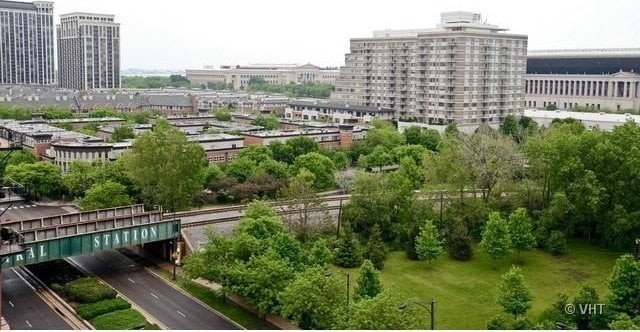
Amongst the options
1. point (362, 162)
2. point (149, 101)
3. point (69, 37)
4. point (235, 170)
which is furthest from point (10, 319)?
point (69, 37)

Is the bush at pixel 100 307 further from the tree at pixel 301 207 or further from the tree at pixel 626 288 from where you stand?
the tree at pixel 626 288

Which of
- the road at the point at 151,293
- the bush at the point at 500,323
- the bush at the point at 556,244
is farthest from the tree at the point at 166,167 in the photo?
the bush at the point at 500,323

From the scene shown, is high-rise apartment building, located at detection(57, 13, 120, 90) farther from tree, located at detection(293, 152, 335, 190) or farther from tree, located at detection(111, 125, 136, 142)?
tree, located at detection(293, 152, 335, 190)

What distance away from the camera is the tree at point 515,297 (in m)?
27.1

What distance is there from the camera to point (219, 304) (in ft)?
101

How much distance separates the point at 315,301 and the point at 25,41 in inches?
5676

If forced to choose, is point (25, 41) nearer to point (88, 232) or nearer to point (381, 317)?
point (88, 232)

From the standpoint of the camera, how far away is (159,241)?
37.6 metres

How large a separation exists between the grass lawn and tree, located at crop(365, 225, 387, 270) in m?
0.48

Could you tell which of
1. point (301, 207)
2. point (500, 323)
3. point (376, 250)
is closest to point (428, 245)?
point (376, 250)

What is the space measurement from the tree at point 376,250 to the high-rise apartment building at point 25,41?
132904 millimetres

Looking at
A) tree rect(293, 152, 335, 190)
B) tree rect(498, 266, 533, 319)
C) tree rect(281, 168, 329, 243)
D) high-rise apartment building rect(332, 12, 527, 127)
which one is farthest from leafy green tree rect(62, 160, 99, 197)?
high-rise apartment building rect(332, 12, 527, 127)

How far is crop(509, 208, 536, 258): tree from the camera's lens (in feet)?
120


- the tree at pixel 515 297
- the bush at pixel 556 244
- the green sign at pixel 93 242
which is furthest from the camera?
the bush at pixel 556 244
